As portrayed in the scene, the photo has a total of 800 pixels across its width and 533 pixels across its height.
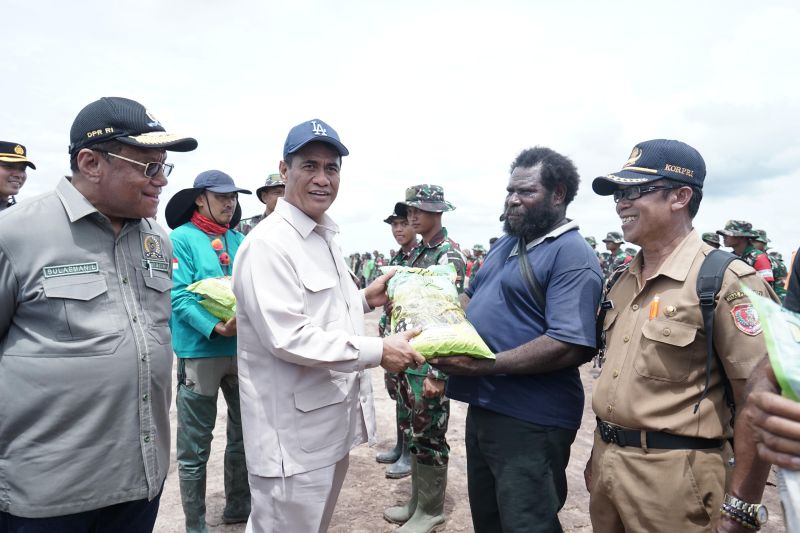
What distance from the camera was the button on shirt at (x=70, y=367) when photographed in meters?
1.79

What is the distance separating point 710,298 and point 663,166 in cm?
71

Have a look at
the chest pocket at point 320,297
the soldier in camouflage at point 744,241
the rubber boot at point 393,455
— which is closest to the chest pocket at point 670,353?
the chest pocket at point 320,297

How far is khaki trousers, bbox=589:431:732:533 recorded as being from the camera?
195 centimetres

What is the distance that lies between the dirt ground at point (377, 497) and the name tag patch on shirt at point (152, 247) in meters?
2.55

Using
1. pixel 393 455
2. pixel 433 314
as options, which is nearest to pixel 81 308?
pixel 433 314

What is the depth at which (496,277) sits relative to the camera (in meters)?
2.75

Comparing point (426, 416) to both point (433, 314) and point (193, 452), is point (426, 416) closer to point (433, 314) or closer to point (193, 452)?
point (433, 314)

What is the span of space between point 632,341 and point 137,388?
7.40 feet

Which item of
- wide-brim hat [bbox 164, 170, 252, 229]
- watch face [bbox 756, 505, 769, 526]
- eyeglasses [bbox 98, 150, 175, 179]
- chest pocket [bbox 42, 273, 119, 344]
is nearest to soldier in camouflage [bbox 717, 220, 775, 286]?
watch face [bbox 756, 505, 769, 526]

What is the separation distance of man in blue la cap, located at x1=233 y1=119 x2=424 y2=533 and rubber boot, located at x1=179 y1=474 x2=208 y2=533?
4.45 feet

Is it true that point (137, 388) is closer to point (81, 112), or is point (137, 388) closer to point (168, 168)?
point (168, 168)

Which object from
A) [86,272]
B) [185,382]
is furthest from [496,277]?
[185,382]

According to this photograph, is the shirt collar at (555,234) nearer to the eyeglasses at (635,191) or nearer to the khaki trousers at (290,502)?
the eyeglasses at (635,191)

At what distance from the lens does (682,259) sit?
2.15 metres
